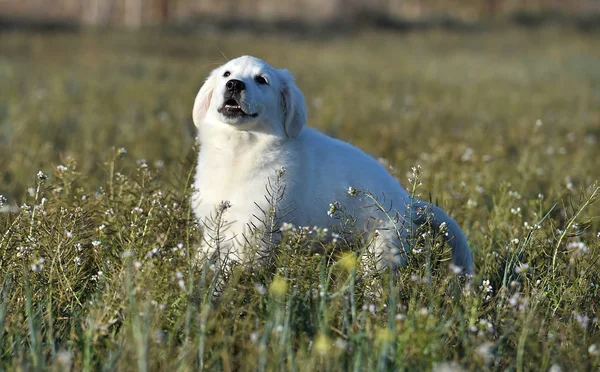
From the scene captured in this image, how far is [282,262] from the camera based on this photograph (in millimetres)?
2686

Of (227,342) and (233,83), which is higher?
(233,83)

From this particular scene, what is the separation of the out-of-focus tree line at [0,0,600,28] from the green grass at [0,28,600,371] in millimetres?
15297

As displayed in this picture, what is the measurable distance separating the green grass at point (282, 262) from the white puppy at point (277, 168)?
19cm

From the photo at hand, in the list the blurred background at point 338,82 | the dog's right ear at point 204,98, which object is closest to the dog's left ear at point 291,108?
the dog's right ear at point 204,98

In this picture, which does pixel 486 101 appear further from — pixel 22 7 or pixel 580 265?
pixel 22 7

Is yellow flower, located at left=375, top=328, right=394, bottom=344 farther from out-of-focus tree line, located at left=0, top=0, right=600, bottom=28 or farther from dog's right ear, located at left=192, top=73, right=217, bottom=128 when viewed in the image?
out-of-focus tree line, located at left=0, top=0, right=600, bottom=28

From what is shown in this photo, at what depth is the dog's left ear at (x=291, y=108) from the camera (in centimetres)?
354

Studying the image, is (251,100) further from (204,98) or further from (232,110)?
(204,98)

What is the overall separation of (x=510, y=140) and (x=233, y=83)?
4.71 metres

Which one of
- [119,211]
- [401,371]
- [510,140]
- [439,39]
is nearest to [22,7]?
[439,39]

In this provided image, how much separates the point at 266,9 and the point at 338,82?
1731cm

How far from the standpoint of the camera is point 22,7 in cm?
2611

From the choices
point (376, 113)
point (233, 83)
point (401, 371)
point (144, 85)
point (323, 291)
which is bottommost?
point (401, 371)

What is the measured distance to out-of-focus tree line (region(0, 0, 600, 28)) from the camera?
24.5 meters
